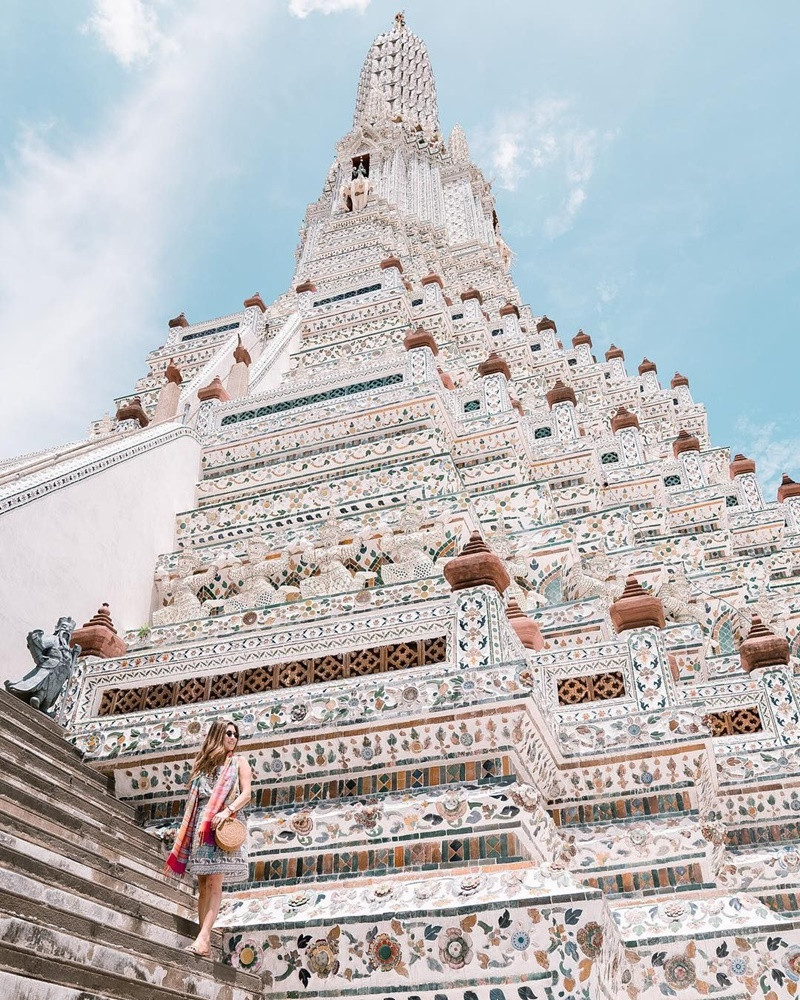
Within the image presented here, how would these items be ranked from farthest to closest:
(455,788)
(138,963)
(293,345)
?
1. (293,345)
2. (455,788)
3. (138,963)

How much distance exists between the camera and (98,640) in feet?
20.4

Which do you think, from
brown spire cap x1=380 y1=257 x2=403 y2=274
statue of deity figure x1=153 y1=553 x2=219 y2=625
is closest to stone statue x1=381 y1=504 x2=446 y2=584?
statue of deity figure x1=153 y1=553 x2=219 y2=625

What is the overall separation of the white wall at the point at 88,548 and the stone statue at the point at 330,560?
1.58m

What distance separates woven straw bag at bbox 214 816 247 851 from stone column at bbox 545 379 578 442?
9079 mm

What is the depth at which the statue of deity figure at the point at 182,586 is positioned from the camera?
308 inches

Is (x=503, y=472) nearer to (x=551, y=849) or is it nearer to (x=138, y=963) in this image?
(x=551, y=849)

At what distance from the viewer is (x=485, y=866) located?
4.08m

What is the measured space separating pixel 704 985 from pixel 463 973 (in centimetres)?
128

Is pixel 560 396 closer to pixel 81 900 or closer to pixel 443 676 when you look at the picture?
pixel 443 676

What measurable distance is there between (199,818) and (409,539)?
412 centimetres

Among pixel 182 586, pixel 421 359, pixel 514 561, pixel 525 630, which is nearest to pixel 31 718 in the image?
pixel 525 630

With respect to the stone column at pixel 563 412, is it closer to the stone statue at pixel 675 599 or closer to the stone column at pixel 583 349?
the stone statue at pixel 675 599

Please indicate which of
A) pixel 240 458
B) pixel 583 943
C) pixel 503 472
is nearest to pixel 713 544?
pixel 503 472

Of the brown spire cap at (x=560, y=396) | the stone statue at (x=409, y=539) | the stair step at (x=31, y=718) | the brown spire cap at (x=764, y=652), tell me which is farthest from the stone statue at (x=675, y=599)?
the stair step at (x=31, y=718)
